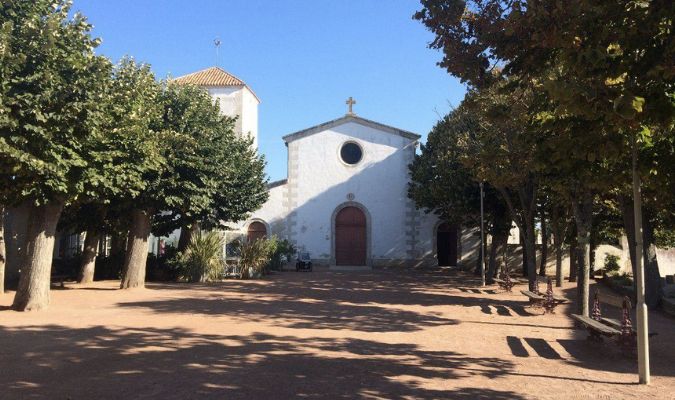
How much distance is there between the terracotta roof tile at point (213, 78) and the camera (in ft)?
129

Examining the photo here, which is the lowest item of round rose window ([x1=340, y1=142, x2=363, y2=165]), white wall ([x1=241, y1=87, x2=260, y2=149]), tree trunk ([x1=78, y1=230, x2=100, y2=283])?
tree trunk ([x1=78, y1=230, x2=100, y2=283])

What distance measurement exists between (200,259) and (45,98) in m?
12.7

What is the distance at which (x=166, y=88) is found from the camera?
18.7m

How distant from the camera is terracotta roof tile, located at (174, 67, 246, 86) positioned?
3941 centimetres

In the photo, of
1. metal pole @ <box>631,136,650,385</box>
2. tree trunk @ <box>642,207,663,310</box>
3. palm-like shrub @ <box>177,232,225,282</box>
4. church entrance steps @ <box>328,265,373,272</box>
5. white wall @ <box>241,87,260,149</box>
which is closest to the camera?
metal pole @ <box>631,136,650,385</box>

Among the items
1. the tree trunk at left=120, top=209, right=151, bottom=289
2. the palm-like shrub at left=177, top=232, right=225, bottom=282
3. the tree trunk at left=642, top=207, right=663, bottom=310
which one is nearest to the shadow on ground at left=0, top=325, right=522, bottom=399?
the tree trunk at left=120, top=209, right=151, bottom=289

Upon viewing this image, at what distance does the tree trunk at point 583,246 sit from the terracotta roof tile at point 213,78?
1218 inches

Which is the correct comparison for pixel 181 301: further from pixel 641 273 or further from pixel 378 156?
pixel 378 156

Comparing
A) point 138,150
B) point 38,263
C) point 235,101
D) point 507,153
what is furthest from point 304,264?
point 38,263

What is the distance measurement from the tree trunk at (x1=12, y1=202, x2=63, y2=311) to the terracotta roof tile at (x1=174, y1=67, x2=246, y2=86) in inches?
1079

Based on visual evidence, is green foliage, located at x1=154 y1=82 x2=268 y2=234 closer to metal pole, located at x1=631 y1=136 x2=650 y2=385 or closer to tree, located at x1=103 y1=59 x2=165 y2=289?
tree, located at x1=103 y1=59 x2=165 y2=289

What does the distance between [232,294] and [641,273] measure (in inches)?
515

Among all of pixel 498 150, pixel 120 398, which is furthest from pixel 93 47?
pixel 498 150

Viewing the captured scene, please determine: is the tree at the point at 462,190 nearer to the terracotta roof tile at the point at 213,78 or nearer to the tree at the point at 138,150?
the tree at the point at 138,150
